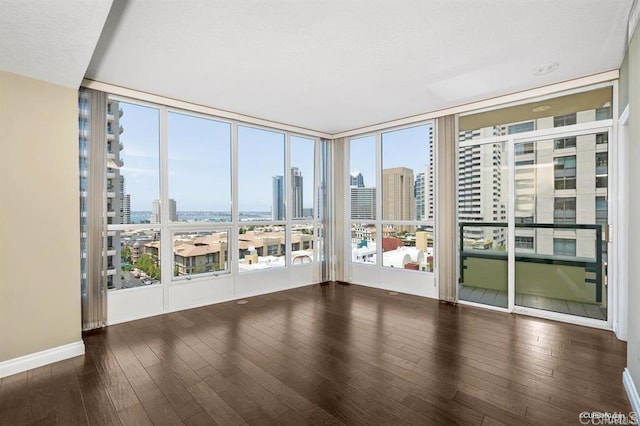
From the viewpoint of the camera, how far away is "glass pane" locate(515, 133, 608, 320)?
3.74 meters

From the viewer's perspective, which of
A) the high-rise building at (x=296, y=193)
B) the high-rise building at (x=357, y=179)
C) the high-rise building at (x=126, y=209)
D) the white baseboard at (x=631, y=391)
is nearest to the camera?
the white baseboard at (x=631, y=391)

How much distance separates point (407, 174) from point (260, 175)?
8.34 ft

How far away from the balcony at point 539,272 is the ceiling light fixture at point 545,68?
1882mm

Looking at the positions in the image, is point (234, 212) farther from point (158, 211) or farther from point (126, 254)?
point (126, 254)

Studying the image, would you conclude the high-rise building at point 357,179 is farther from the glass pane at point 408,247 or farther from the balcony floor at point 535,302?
the balcony floor at point 535,302

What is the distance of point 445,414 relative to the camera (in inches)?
82.9

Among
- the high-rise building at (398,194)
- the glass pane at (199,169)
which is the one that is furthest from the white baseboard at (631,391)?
the glass pane at (199,169)

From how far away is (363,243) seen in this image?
607 cm

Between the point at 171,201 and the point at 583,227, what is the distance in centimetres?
532

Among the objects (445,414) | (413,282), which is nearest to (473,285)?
(413,282)

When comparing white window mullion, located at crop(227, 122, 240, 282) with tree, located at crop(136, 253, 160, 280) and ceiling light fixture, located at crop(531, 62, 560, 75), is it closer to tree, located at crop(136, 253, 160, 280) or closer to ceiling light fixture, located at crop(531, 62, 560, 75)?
tree, located at crop(136, 253, 160, 280)

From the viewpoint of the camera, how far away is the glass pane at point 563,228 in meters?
3.74

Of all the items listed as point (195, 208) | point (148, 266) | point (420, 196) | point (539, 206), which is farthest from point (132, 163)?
point (539, 206)

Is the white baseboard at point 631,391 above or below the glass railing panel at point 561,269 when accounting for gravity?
below
